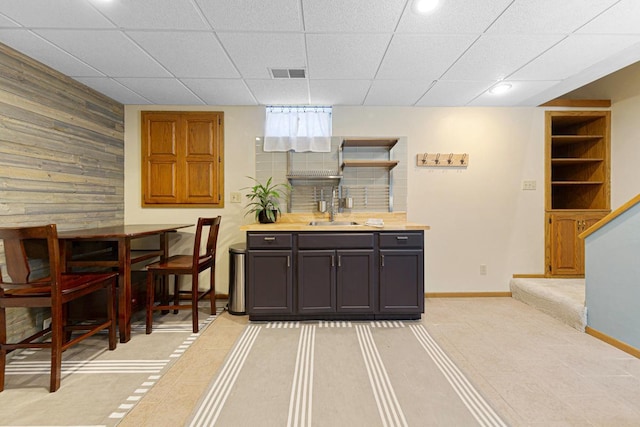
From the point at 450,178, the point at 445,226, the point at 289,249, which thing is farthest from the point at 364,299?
the point at 450,178

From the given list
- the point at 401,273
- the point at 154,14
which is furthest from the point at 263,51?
the point at 401,273

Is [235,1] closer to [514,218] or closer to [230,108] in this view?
[230,108]

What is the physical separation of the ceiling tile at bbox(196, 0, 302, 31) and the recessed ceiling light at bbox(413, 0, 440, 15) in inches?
27.7

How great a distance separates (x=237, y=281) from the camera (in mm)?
2916

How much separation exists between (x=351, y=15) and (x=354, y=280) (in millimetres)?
2023

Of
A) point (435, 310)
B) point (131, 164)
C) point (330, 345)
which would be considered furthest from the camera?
point (131, 164)

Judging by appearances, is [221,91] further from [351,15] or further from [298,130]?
[351,15]

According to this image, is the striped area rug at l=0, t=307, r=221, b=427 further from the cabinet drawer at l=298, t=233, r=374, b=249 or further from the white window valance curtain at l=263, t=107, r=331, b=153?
the white window valance curtain at l=263, t=107, r=331, b=153

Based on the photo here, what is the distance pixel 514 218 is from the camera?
3.48 meters

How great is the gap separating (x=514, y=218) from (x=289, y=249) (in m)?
2.71

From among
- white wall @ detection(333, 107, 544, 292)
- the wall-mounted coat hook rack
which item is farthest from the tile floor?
the wall-mounted coat hook rack

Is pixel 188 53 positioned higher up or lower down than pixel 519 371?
higher up

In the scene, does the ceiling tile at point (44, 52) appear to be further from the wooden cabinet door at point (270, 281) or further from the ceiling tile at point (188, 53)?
the wooden cabinet door at point (270, 281)

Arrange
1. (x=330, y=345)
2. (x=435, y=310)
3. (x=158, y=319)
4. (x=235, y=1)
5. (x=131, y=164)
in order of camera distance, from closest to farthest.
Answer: (x=235, y=1) → (x=330, y=345) → (x=158, y=319) → (x=435, y=310) → (x=131, y=164)
